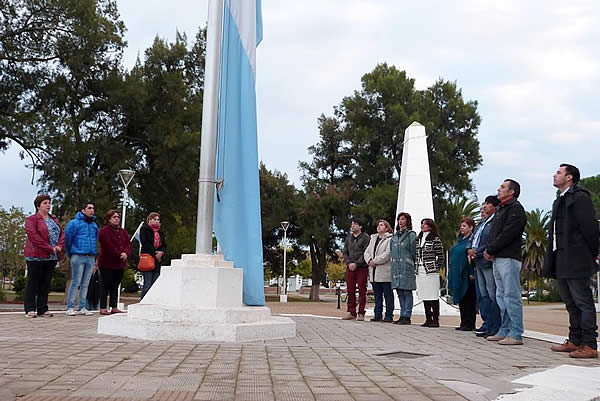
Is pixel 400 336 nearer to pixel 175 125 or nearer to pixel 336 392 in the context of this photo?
pixel 336 392

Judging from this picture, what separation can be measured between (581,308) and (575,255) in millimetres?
531

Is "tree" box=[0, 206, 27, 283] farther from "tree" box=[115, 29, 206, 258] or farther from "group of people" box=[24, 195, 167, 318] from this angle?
"group of people" box=[24, 195, 167, 318]

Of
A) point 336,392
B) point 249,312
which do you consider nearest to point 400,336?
point 249,312

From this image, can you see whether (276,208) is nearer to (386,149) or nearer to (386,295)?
(386,149)

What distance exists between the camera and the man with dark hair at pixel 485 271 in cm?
769

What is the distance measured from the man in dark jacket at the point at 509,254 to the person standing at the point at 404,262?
106 inches

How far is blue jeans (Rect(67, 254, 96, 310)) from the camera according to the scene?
9375 millimetres

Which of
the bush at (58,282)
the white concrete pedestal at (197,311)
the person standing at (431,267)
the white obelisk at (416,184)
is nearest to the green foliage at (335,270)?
the bush at (58,282)

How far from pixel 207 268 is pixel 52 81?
18.0 meters

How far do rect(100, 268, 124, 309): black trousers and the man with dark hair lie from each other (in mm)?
5811

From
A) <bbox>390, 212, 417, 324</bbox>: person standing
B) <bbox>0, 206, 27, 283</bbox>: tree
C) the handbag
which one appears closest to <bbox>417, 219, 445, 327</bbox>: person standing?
<bbox>390, 212, 417, 324</bbox>: person standing

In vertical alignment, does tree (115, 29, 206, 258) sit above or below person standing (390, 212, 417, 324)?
above

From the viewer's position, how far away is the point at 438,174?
3453 centimetres

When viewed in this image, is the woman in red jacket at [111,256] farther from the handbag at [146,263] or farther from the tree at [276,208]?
the tree at [276,208]
